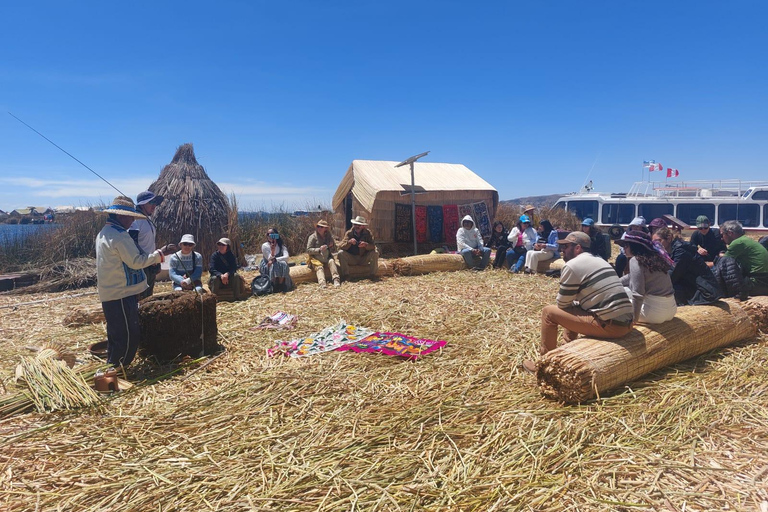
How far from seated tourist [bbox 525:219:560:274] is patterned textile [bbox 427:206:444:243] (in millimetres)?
3541

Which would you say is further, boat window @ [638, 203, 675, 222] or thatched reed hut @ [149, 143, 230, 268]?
boat window @ [638, 203, 675, 222]

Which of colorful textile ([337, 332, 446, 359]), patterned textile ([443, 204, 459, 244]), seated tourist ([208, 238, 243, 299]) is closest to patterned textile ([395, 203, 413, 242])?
patterned textile ([443, 204, 459, 244])

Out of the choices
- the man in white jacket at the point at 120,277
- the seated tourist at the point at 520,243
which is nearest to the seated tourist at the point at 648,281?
the man in white jacket at the point at 120,277

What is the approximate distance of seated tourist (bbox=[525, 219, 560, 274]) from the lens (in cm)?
920

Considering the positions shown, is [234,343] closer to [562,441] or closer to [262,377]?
[262,377]

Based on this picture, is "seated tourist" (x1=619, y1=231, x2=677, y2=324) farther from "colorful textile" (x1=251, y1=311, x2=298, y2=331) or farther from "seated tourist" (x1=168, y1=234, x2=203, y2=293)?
"seated tourist" (x1=168, y1=234, x2=203, y2=293)

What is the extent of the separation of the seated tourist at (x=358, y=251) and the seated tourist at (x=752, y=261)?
5.65m

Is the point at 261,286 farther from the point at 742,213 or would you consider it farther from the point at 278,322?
the point at 742,213

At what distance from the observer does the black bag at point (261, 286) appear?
302 inches

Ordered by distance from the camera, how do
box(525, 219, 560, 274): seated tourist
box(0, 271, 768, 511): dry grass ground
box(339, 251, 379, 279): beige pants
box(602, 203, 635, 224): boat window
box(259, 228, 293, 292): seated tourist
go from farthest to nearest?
1. box(602, 203, 635, 224): boat window
2. box(525, 219, 560, 274): seated tourist
3. box(339, 251, 379, 279): beige pants
4. box(259, 228, 293, 292): seated tourist
5. box(0, 271, 768, 511): dry grass ground

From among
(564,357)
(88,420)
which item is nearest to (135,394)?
(88,420)

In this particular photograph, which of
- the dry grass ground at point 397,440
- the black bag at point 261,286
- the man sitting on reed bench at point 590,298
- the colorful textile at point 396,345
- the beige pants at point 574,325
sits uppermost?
the man sitting on reed bench at point 590,298

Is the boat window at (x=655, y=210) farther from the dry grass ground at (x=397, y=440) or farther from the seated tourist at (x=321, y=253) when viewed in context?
the dry grass ground at (x=397, y=440)

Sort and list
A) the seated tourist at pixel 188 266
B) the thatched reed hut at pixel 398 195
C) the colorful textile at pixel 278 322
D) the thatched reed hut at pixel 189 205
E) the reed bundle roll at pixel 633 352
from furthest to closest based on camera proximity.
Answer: the thatched reed hut at pixel 398 195
the thatched reed hut at pixel 189 205
the seated tourist at pixel 188 266
the colorful textile at pixel 278 322
the reed bundle roll at pixel 633 352
